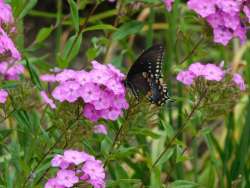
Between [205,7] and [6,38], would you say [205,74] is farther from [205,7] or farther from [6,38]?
[6,38]

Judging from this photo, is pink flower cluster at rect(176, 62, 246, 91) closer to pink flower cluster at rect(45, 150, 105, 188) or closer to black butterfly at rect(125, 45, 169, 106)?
black butterfly at rect(125, 45, 169, 106)

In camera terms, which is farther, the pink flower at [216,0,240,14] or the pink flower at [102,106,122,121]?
the pink flower at [216,0,240,14]

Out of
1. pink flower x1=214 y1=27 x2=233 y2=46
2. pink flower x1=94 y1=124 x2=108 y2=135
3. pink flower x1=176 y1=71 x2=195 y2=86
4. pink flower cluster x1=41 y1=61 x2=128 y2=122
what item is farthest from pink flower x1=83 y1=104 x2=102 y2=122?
pink flower x1=214 y1=27 x2=233 y2=46

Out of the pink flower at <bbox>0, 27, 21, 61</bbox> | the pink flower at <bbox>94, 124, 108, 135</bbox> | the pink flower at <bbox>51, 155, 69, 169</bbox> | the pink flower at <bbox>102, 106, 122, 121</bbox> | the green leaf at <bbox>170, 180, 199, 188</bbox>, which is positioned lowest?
the green leaf at <bbox>170, 180, 199, 188</bbox>

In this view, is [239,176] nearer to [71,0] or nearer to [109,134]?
[109,134]

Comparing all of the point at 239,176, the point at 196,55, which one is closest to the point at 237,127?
the point at 239,176

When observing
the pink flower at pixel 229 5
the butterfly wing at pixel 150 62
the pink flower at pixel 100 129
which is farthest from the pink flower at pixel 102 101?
the pink flower at pixel 229 5

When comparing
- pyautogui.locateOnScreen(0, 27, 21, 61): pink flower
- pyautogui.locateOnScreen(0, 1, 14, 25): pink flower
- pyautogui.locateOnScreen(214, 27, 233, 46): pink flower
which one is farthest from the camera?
pyautogui.locateOnScreen(214, 27, 233, 46): pink flower

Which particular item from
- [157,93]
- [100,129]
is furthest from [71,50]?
[157,93]
